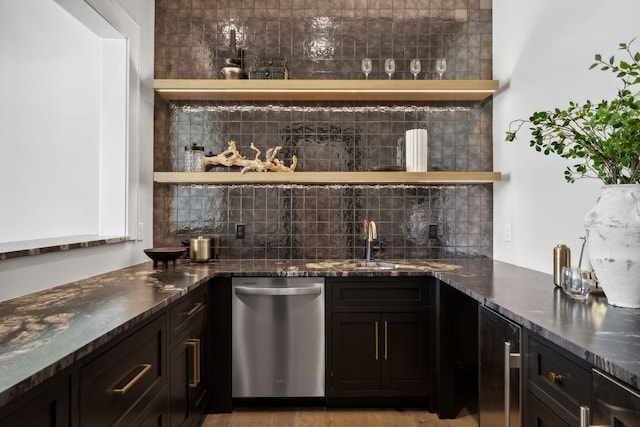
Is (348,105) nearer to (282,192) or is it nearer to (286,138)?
(286,138)

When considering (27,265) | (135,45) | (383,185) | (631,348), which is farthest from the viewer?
(383,185)

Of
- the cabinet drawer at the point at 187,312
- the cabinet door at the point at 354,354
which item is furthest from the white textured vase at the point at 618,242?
the cabinet drawer at the point at 187,312

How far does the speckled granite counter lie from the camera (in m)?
0.96

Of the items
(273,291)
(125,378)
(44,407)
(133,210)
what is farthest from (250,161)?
(44,407)

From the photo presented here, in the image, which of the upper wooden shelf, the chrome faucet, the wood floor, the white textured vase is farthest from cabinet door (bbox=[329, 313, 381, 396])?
the upper wooden shelf

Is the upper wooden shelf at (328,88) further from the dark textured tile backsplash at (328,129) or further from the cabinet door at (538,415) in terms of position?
the cabinet door at (538,415)

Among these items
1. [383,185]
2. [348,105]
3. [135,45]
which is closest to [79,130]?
[135,45]

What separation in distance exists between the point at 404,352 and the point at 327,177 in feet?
3.95

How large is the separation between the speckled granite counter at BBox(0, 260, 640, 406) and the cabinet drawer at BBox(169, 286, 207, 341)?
0.08 metres

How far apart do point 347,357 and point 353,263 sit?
63cm

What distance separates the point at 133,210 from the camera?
8.98ft

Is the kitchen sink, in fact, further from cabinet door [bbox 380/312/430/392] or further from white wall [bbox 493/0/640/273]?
white wall [bbox 493/0/640/273]

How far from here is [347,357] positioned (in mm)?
2545

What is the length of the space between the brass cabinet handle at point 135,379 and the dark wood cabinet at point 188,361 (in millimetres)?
293
